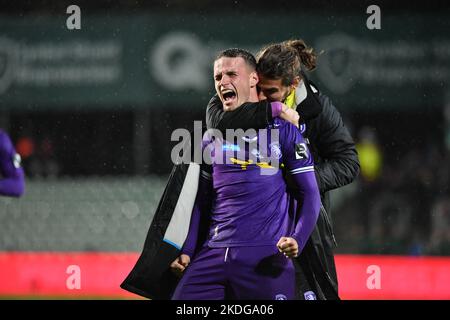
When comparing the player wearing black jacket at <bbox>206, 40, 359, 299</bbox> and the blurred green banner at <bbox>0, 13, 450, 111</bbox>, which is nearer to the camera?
the player wearing black jacket at <bbox>206, 40, 359, 299</bbox>

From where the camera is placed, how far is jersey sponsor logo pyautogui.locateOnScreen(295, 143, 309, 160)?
14.5 ft

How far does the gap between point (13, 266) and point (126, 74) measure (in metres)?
2.80

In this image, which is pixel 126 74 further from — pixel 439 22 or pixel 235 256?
pixel 235 256

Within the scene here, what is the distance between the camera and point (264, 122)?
4445 mm

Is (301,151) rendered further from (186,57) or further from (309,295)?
(186,57)

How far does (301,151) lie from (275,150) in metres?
0.13

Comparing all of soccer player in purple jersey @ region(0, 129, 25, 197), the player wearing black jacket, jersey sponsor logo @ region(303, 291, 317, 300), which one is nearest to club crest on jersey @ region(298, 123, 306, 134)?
the player wearing black jacket

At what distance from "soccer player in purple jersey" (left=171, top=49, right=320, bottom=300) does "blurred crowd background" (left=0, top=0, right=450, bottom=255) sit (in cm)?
650

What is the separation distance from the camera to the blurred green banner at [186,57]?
439 inches

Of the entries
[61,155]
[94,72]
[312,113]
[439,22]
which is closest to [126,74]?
Result: [94,72]

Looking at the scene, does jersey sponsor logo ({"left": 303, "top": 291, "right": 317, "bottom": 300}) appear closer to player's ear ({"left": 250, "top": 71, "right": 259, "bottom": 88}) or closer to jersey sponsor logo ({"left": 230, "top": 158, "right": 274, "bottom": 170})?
jersey sponsor logo ({"left": 230, "top": 158, "right": 274, "bottom": 170})

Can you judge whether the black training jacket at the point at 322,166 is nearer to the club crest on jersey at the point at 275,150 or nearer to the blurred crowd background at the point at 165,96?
the club crest on jersey at the point at 275,150

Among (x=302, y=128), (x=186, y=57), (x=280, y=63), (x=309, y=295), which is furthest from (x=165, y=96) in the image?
(x=309, y=295)

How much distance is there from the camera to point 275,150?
4.47m
